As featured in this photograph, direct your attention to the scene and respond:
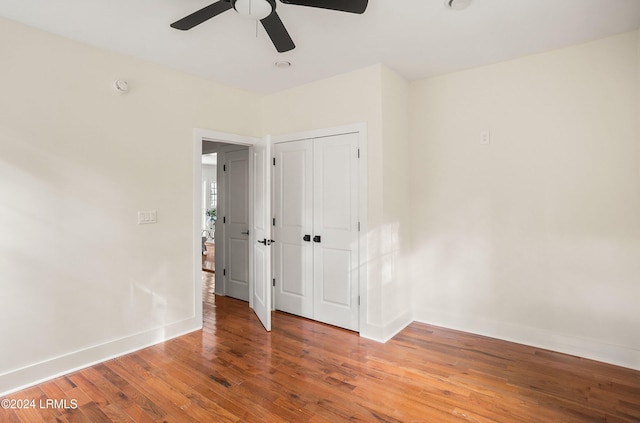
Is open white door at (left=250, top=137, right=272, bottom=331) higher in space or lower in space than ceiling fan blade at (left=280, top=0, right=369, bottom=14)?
lower

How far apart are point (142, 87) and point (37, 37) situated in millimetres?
774

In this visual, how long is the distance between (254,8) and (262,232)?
227cm

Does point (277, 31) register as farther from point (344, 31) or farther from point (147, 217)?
point (147, 217)

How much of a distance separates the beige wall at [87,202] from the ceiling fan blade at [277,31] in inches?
62.6

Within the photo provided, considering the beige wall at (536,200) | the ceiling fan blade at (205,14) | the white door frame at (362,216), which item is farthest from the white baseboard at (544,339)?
the ceiling fan blade at (205,14)

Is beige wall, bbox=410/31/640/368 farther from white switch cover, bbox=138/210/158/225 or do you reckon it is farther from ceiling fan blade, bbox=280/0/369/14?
white switch cover, bbox=138/210/158/225

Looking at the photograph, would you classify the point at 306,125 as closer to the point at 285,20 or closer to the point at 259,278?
the point at 285,20

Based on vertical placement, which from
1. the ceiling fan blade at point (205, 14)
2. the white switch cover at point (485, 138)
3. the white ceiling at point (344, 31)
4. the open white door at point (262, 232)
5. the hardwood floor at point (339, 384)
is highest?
the white ceiling at point (344, 31)

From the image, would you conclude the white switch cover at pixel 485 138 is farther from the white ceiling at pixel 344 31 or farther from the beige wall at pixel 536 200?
the white ceiling at pixel 344 31

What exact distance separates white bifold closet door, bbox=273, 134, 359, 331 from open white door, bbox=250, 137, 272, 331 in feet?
0.84

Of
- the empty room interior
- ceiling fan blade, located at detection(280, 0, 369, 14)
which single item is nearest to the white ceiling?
the empty room interior

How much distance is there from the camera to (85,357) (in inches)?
112

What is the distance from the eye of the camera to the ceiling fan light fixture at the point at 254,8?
1861 mm

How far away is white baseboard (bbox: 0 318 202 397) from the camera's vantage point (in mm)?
2500
